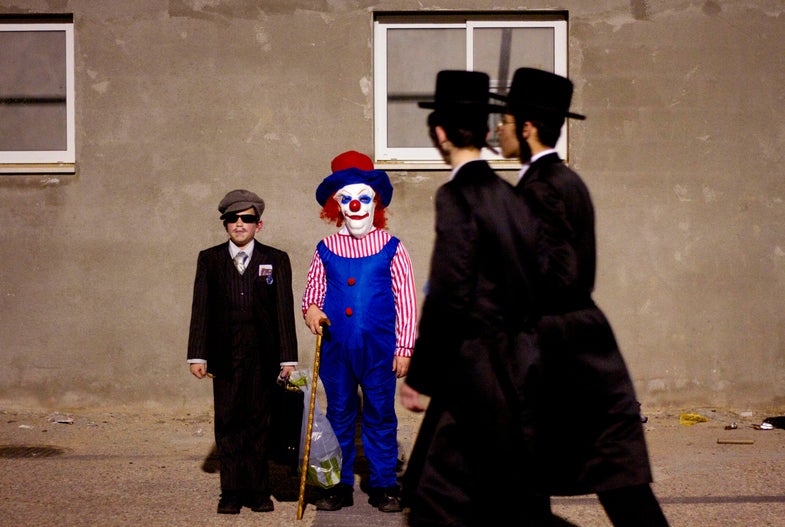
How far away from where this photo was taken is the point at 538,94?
3.96 metres

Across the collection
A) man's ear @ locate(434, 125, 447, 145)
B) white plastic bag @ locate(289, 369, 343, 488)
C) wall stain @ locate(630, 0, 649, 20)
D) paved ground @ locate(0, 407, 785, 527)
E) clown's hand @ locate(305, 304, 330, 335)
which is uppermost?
wall stain @ locate(630, 0, 649, 20)

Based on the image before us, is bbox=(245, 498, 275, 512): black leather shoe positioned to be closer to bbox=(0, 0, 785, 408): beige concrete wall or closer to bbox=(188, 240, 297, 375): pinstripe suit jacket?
bbox=(188, 240, 297, 375): pinstripe suit jacket

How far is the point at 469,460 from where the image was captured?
3637mm

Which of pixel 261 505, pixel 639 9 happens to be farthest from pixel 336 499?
pixel 639 9

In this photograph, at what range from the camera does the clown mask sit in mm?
5648

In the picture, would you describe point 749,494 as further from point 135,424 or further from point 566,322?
point 135,424

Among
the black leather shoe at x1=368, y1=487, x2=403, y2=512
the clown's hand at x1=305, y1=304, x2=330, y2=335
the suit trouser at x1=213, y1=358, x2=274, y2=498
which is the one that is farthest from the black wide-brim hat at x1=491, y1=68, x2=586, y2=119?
the black leather shoe at x1=368, y1=487, x2=403, y2=512

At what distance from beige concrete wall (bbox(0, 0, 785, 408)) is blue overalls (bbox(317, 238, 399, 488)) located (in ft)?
8.53

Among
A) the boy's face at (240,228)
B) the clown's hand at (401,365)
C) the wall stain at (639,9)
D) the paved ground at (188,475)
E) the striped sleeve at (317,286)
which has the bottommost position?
the paved ground at (188,475)

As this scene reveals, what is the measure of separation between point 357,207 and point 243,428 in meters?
1.32

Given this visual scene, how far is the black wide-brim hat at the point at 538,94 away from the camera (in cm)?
395

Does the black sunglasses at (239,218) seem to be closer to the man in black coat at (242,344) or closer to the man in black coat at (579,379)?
the man in black coat at (242,344)

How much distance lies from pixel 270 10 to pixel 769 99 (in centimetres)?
393

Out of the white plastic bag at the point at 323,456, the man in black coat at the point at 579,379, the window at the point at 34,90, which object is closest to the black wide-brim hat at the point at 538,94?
the man in black coat at the point at 579,379
